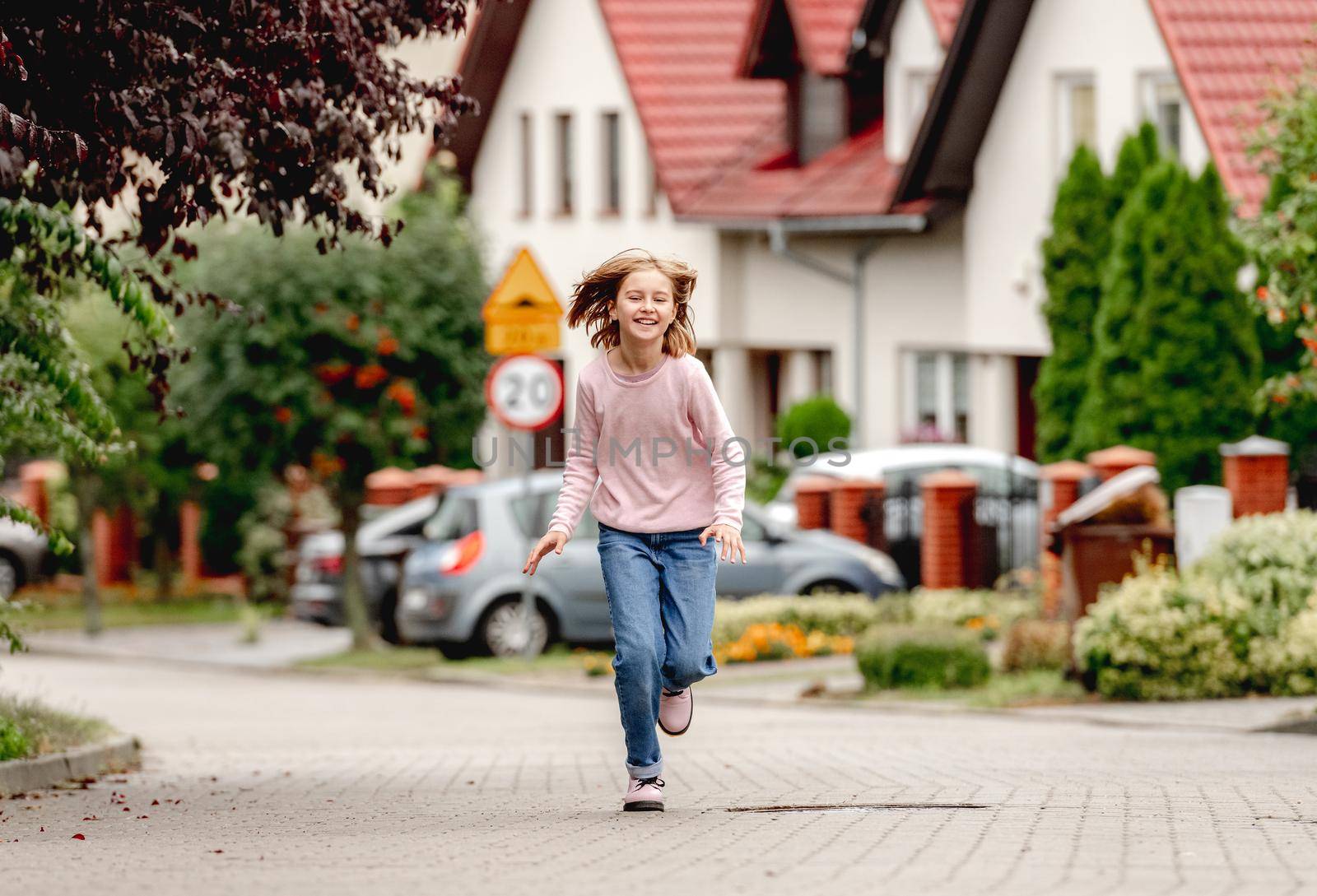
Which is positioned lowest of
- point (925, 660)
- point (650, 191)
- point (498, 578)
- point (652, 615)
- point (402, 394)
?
point (925, 660)

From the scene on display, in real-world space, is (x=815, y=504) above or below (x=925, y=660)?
above

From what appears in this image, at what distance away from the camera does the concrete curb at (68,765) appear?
406 inches

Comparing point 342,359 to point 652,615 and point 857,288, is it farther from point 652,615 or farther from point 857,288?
point 652,615

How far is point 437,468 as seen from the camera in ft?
91.9

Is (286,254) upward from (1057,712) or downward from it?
upward

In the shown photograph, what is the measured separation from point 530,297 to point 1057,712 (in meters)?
6.74

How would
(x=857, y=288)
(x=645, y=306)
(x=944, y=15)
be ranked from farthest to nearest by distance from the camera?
(x=857, y=288), (x=944, y=15), (x=645, y=306)

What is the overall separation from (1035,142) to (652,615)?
64.7 ft

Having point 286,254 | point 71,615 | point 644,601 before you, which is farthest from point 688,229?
point 644,601

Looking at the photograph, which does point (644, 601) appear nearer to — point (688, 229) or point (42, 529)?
point (42, 529)

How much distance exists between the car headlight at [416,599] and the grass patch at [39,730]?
7615 mm

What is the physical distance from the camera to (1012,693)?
16109 millimetres

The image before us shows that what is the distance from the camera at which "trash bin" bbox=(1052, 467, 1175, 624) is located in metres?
16.2

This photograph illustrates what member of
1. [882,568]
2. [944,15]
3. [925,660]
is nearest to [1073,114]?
[944,15]
